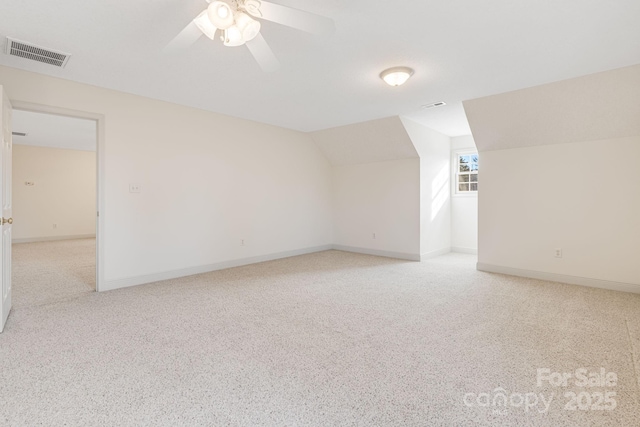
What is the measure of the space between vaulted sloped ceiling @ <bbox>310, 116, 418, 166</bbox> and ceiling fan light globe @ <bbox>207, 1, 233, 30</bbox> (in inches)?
141

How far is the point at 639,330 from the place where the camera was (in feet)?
8.79

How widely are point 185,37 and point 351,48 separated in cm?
137

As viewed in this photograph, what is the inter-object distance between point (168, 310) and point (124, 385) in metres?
1.31

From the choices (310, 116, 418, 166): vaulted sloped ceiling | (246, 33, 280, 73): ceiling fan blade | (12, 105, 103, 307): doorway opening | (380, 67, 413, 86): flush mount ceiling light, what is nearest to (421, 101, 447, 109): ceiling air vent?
(310, 116, 418, 166): vaulted sloped ceiling

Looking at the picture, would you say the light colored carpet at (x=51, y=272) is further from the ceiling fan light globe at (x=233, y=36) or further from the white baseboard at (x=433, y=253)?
the white baseboard at (x=433, y=253)

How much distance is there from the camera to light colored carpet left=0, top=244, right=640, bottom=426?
66.1 inches

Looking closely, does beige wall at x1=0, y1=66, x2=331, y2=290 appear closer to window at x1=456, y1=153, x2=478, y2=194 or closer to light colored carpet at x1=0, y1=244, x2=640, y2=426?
light colored carpet at x1=0, y1=244, x2=640, y2=426

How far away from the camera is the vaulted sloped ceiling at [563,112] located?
11.2 ft

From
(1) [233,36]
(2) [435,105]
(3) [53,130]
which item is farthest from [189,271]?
(3) [53,130]

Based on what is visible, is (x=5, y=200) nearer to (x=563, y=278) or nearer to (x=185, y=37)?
(x=185, y=37)

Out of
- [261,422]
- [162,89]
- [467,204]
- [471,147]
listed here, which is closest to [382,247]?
[467,204]

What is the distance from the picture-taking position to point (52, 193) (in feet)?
27.2

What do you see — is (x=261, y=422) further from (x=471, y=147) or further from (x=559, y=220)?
(x=471, y=147)

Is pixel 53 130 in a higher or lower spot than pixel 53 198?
higher
